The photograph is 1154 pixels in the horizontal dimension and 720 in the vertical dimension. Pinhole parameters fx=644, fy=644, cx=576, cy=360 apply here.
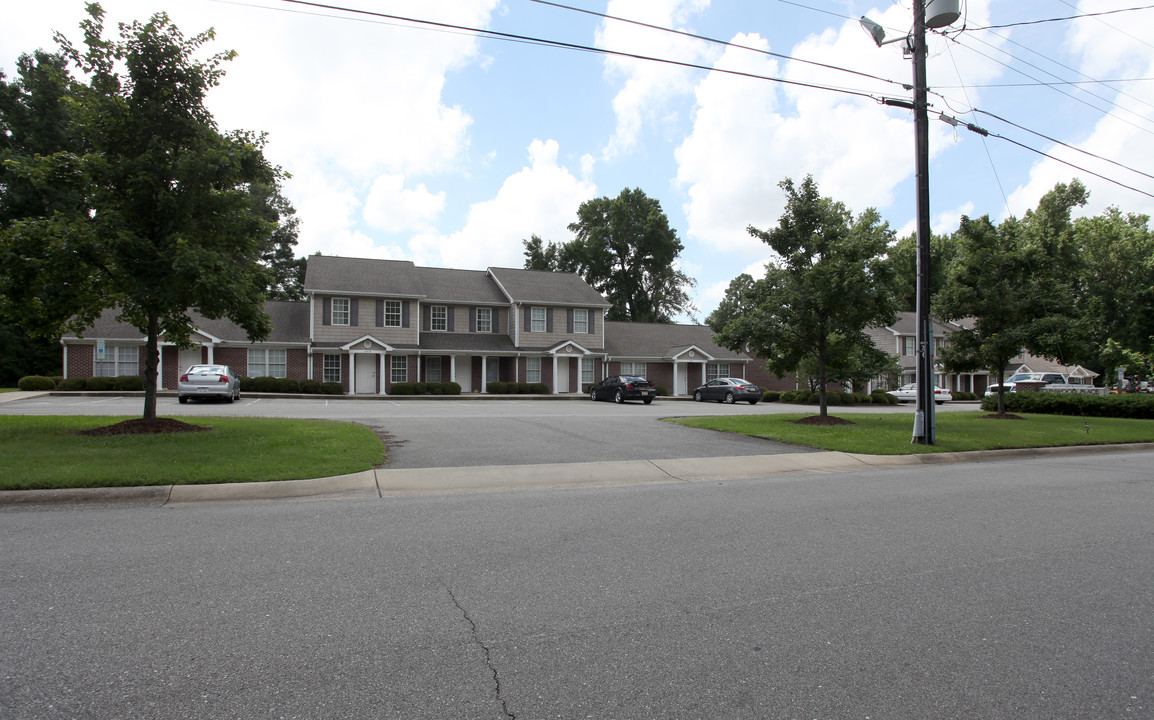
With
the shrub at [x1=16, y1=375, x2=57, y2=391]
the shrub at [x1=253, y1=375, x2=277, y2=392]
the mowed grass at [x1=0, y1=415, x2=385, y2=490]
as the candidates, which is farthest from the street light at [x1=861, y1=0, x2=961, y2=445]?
the shrub at [x1=16, y1=375, x2=57, y2=391]

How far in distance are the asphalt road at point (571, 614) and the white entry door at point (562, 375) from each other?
101 ft

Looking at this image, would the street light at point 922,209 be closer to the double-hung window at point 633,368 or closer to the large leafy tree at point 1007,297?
the large leafy tree at point 1007,297

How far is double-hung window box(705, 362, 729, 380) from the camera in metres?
43.5

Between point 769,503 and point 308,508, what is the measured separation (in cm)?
548

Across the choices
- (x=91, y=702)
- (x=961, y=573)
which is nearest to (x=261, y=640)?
(x=91, y=702)

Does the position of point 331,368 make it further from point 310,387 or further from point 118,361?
point 118,361

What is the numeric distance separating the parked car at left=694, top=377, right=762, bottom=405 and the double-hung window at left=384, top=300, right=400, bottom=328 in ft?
57.6

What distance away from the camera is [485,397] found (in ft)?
107

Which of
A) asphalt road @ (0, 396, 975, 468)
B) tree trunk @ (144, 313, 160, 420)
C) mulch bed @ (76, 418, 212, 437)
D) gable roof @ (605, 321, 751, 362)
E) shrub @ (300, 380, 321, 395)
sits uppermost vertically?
gable roof @ (605, 321, 751, 362)

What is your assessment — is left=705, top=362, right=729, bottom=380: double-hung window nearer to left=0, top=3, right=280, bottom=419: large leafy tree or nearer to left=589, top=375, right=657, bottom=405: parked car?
left=589, top=375, right=657, bottom=405: parked car

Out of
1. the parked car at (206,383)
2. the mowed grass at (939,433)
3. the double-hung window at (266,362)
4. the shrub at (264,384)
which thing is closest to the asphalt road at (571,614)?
the mowed grass at (939,433)

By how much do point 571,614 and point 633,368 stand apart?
1468 inches

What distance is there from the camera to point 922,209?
14242 millimetres

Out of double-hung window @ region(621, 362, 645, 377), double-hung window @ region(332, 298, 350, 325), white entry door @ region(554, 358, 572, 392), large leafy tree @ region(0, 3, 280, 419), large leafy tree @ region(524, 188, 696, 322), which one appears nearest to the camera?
large leafy tree @ region(0, 3, 280, 419)
